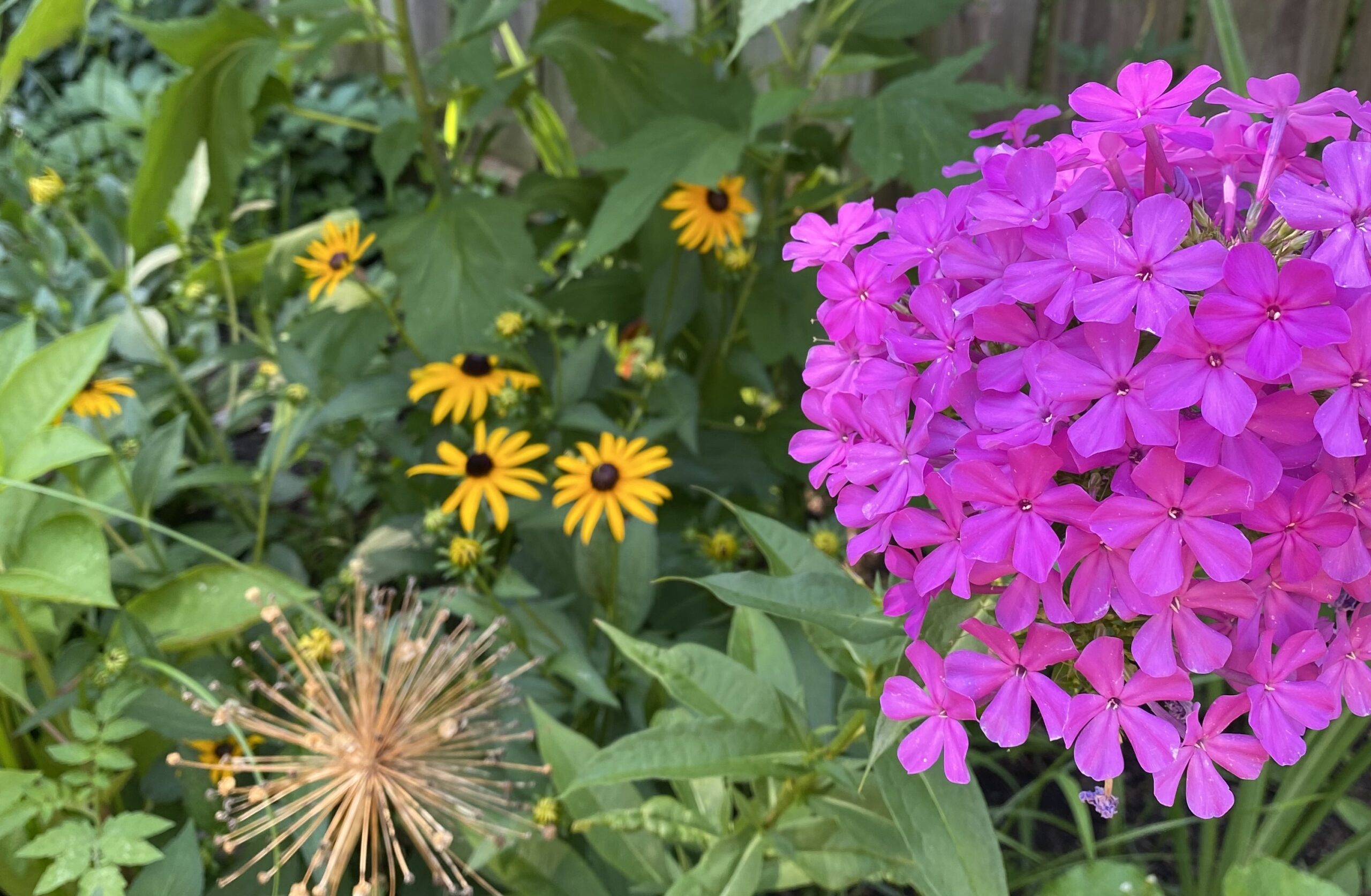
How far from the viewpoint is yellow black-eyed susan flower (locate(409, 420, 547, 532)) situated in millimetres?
1033

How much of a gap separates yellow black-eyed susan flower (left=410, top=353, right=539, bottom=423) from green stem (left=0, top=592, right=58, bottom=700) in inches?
16.9

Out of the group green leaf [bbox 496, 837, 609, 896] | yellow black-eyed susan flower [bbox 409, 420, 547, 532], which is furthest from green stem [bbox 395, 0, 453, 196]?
green leaf [bbox 496, 837, 609, 896]

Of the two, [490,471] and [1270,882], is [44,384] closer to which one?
[490,471]

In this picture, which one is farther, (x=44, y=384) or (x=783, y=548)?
(x=44, y=384)

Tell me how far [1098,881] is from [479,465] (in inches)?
29.4

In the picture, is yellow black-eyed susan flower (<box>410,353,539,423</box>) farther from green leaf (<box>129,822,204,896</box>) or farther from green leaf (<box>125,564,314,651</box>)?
green leaf (<box>129,822,204,896</box>)

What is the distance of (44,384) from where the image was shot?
3.30 feet

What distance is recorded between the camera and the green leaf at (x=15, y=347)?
3.51 ft

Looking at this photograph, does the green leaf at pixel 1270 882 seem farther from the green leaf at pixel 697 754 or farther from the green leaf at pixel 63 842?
the green leaf at pixel 63 842

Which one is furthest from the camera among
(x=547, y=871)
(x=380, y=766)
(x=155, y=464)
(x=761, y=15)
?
(x=155, y=464)

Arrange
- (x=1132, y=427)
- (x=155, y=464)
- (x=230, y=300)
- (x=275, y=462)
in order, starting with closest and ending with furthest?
1. (x=1132, y=427)
2. (x=155, y=464)
3. (x=275, y=462)
4. (x=230, y=300)

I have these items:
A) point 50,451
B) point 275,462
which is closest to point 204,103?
point 275,462

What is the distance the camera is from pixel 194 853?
84cm

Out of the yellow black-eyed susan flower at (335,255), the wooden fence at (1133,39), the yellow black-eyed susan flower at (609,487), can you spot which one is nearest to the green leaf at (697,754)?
the yellow black-eyed susan flower at (609,487)
